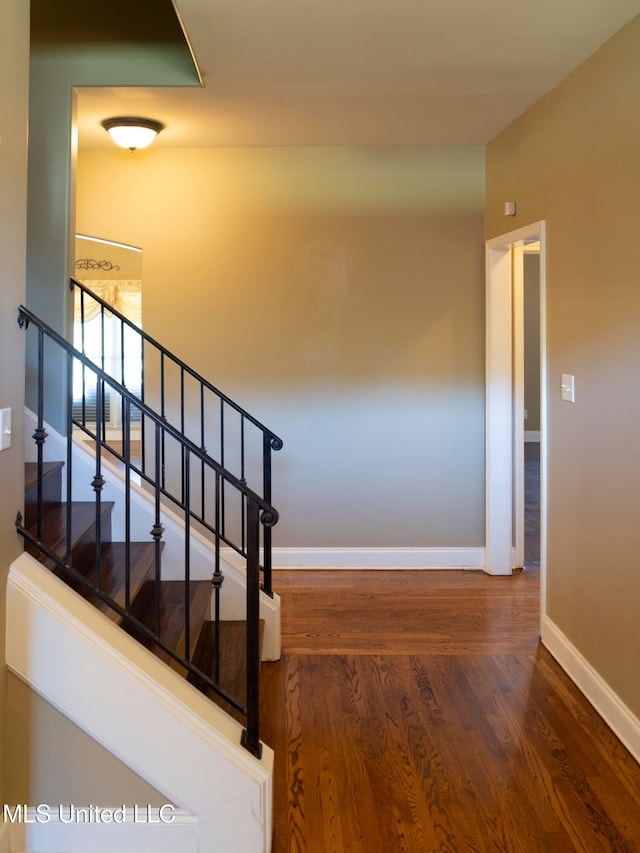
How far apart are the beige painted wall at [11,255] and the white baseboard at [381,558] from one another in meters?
3.02

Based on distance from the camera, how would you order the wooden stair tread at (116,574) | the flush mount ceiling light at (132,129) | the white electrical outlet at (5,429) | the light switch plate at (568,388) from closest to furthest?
the white electrical outlet at (5,429), the wooden stair tread at (116,574), the light switch plate at (568,388), the flush mount ceiling light at (132,129)

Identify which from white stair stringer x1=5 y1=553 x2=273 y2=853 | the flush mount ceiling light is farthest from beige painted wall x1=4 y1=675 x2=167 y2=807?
the flush mount ceiling light

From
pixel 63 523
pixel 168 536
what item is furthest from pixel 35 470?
pixel 168 536

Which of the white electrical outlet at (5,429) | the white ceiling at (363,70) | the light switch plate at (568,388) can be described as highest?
the white ceiling at (363,70)

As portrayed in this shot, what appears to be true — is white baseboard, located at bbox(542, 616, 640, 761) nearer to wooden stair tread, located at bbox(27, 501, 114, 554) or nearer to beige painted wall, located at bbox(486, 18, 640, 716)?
beige painted wall, located at bbox(486, 18, 640, 716)

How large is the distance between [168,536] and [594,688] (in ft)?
6.35

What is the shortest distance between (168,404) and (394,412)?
149cm

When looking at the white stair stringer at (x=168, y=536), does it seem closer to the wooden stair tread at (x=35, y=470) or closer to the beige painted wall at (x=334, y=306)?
the wooden stair tread at (x=35, y=470)

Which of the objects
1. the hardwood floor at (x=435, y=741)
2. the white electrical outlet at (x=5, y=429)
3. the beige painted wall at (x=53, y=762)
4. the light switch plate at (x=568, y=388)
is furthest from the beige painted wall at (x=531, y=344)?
the beige painted wall at (x=53, y=762)

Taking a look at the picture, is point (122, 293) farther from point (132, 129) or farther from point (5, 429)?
point (5, 429)

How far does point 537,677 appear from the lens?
342 cm

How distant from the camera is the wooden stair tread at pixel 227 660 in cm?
288

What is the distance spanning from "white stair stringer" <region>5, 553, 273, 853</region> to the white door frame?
3159mm

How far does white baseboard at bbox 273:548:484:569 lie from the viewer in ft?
16.9
